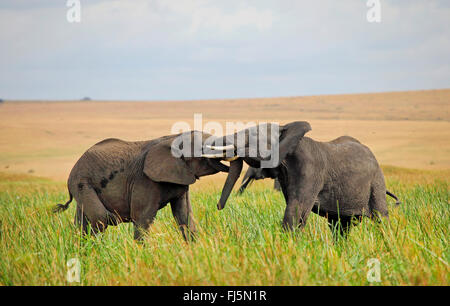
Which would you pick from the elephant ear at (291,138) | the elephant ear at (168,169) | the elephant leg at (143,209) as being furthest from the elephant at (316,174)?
the elephant leg at (143,209)

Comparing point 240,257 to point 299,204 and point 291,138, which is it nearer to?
point 299,204

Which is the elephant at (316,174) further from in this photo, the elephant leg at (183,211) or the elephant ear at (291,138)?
the elephant leg at (183,211)

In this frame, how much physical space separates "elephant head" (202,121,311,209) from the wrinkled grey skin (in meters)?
0.41

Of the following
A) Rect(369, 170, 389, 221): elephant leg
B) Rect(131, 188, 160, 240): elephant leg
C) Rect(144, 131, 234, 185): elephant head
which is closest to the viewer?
Rect(144, 131, 234, 185): elephant head

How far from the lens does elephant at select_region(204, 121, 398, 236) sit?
5.30 meters

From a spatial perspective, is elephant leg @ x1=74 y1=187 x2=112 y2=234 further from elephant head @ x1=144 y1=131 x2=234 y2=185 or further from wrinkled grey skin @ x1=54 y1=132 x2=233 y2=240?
elephant head @ x1=144 y1=131 x2=234 y2=185

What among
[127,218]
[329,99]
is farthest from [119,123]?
[127,218]

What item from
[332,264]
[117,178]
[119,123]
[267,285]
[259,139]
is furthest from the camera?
[119,123]

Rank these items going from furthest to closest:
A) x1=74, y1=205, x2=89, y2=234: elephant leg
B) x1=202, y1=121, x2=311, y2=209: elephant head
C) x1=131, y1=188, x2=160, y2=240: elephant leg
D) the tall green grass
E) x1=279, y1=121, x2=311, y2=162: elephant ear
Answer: x1=74, y1=205, x2=89, y2=234: elephant leg, x1=131, y1=188, x2=160, y2=240: elephant leg, x1=279, y1=121, x2=311, y2=162: elephant ear, x1=202, y1=121, x2=311, y2=209: elephant head, the tall green grass

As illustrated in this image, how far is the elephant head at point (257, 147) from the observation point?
518 centimetres

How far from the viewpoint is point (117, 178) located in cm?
639

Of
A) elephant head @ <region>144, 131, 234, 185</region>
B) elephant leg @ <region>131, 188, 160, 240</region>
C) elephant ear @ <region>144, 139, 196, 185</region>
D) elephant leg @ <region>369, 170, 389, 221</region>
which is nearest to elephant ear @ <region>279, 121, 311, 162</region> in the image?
elephant head @ <region>144, 131, 234, 185</region>
